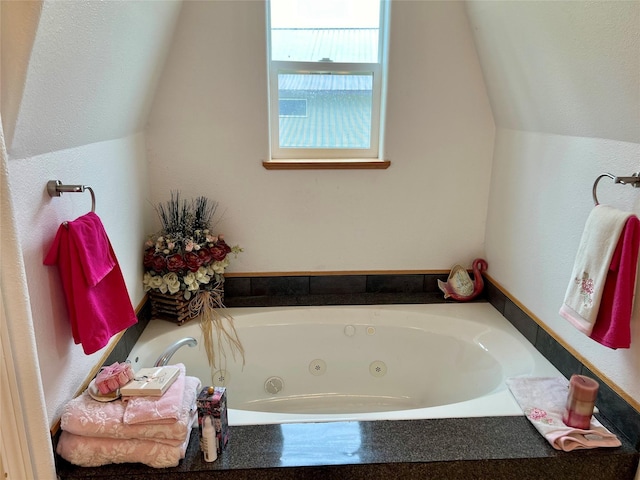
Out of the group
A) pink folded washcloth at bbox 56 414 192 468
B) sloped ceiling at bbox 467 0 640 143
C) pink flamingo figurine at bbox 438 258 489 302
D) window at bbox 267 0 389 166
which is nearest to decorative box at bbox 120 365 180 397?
pink folded washcloth at bbox 56 414 192 468

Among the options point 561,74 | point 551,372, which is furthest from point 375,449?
point 561,74

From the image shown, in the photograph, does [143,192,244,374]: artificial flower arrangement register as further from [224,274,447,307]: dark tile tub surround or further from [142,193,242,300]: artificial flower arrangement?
[224,274,447,307]: dark tile tub surround

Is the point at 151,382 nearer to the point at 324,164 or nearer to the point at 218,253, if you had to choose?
the point at 218,253

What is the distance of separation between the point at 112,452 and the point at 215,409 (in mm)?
313

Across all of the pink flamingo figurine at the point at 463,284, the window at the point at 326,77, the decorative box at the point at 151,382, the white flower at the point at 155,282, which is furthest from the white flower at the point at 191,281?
the pink flamingo figurine at the point at 463,284

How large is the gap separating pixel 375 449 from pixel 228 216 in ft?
4.62

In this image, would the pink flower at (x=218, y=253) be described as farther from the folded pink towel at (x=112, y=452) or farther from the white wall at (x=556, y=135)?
the white wall at (x=556, y=135)

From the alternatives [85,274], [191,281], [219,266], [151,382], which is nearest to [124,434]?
[151,382]

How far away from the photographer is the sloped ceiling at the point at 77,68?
42.9 inches

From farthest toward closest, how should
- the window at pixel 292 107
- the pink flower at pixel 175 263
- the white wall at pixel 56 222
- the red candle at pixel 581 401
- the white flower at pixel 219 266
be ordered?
the window at pixel 292 107, the white flower at pixel 219 266, the pink flower at pixel 175 263, the red candle at pixel 581 401, the white wall at pixel 56 222

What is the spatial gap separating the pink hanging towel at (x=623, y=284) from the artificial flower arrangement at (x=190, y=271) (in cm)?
155

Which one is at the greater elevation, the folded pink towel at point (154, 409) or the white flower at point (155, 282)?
the white flower at point (155, 282)

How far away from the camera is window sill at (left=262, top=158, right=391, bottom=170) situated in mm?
2387

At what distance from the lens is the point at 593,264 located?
1497mm
